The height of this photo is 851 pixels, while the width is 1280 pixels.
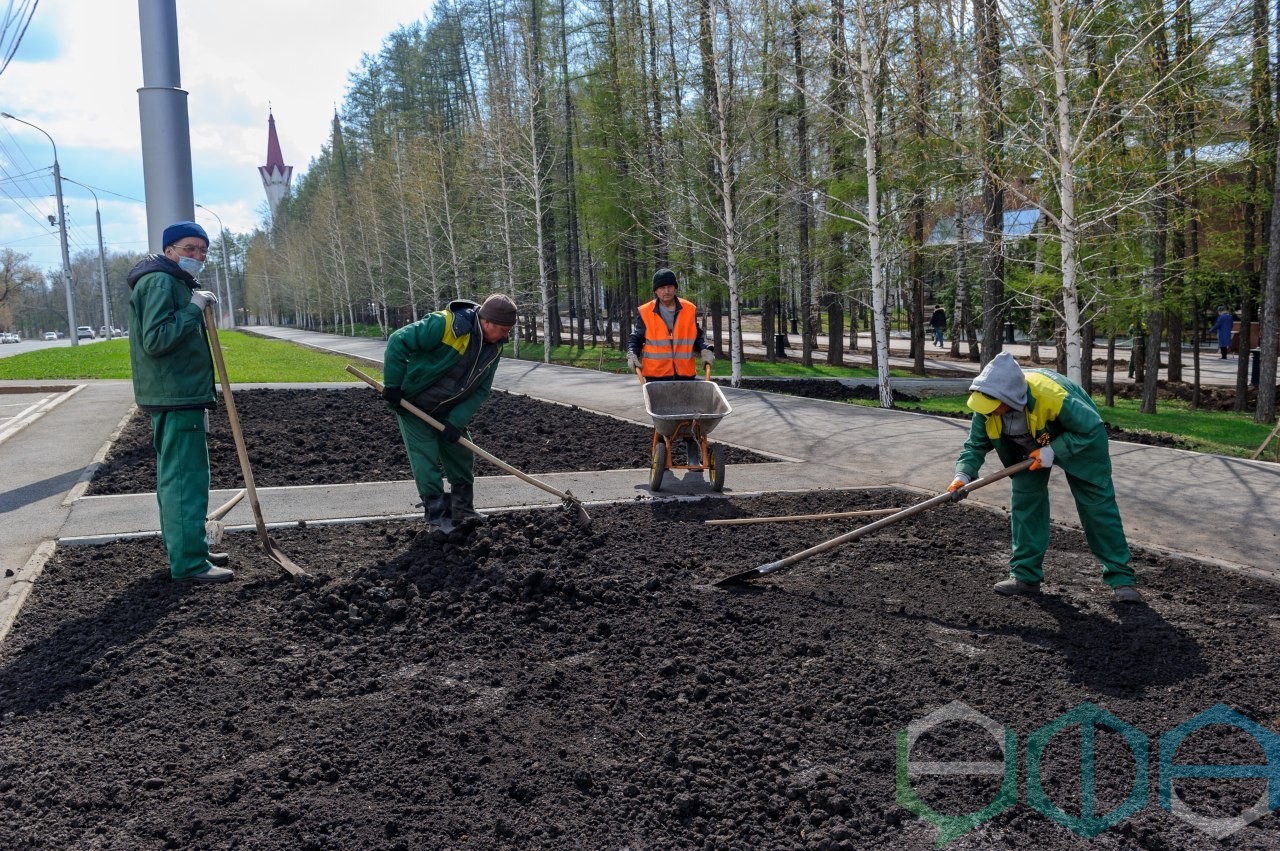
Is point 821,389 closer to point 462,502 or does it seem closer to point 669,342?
point 669,342

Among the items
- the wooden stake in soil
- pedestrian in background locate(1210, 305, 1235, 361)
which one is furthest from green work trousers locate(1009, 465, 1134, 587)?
pedestrian in background locate(1210, 305, 1235, 361)

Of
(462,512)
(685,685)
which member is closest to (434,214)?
(462,512)

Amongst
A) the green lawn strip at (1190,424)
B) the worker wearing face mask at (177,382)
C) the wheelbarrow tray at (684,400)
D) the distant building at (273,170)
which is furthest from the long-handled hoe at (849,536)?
the distant building at (273,170)

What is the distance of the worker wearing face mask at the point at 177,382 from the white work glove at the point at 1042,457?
14.4 ft

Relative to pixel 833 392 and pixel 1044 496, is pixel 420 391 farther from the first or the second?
pixel 833 392

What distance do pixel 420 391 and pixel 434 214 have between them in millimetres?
32104

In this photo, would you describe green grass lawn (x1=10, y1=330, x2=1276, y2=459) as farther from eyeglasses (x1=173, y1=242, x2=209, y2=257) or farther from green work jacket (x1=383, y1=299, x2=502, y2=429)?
eyeglasses (x1=173, y1=242, x2=209, y2=257)

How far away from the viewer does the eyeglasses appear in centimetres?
512

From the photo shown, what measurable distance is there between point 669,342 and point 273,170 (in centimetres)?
11197

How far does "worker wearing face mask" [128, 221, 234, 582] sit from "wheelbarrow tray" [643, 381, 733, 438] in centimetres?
337

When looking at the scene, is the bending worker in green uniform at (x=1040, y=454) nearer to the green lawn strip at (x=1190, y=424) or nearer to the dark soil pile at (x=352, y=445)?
the dark soil pile at (x=352, y=445)

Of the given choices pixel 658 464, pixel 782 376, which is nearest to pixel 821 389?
pixel 782 376

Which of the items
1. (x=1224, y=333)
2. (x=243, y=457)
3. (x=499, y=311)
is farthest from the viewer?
(x=1224, y=333)

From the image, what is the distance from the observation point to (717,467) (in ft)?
24.1
